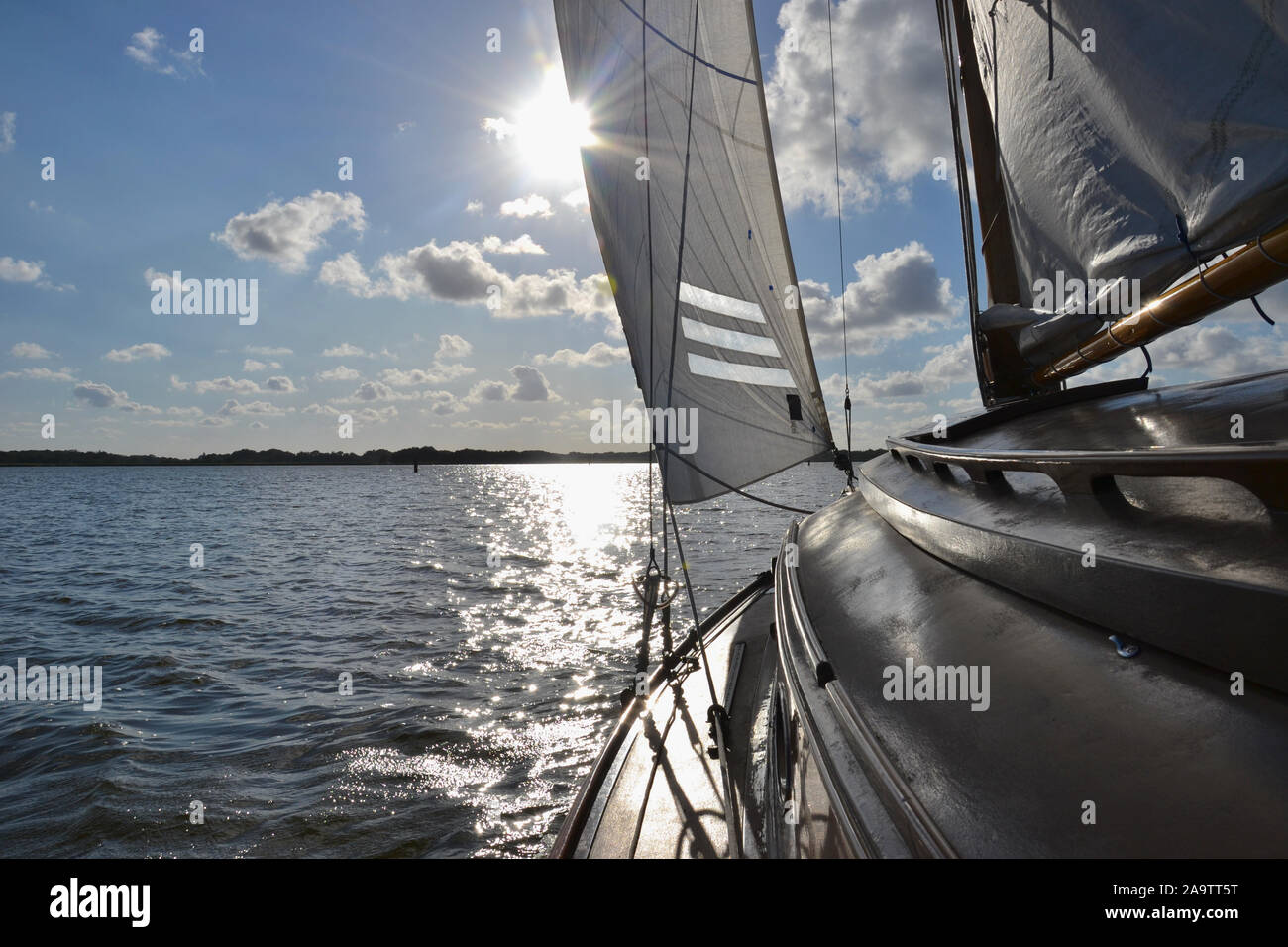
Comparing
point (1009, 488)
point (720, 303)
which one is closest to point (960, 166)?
point (720, 303)

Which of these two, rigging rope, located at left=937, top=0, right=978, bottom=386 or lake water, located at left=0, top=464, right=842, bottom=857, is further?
rigging rope, located at left=937, top=0, right=978, bottom=386

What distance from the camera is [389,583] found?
51.0ft

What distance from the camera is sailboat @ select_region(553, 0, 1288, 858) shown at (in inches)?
52.8

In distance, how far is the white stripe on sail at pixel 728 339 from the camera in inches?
232

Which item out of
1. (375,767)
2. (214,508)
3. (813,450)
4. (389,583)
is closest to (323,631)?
(389,583)

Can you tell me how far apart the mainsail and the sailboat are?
0.03m

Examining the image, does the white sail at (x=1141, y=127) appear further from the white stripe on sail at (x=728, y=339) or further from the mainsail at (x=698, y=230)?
the white stripe on sail at (x=728, y=339)

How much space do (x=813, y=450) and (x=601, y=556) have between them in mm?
14629

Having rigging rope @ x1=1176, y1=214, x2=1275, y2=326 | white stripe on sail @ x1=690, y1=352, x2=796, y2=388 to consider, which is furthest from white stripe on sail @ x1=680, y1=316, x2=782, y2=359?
rigging rope @ x1=1176, y1=214, x2=1275, y2=326

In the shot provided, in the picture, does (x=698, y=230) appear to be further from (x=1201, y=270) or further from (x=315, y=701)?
(x=315, y=701)

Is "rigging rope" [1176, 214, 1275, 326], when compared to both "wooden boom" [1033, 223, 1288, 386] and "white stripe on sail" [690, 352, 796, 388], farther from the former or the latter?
"white stripe on sail" [690, 352, 796, 388]

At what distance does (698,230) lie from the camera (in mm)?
5938

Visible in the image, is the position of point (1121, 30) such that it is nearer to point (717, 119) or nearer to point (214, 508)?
point (717, 119)
